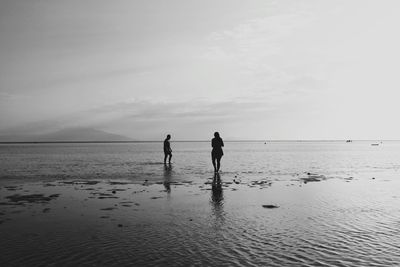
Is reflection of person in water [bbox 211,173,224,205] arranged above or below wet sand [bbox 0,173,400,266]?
below

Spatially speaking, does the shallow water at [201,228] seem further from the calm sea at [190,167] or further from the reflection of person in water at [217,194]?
the calm sea at [190,167]

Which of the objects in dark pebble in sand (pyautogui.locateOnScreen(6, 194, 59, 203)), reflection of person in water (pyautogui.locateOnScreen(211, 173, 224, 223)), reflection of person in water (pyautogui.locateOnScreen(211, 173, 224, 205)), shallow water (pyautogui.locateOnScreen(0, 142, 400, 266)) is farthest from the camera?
dark pebble in sand (pyautogui.locateOnScreen(6, 194, 59, 203))

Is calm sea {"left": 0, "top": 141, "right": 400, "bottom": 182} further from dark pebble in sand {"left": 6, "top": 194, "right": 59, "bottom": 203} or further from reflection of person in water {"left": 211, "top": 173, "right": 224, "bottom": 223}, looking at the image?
dark pebble in sand {"left": 6, "top": 194, "right": 59, "bottom": 203}

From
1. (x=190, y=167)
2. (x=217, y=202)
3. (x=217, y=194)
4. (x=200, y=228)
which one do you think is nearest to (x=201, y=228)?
(x=200, y=228)

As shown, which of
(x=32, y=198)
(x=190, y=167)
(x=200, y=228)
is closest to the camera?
(x=200, y=228)

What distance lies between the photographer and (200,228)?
10.5m

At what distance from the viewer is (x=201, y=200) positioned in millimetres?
15969

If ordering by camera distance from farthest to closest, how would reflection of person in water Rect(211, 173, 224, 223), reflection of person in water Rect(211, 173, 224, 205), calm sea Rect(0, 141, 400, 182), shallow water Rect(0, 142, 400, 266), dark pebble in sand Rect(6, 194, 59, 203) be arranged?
calm sea Rect(0, 141, 400, 182), dark pebble in sand Rect(6, 194, 59, 203), reflection of person in water Rect(211, 173, 224, 205), reflection of person in water Rect(211, 173, 224, 223), shallow water Rect(0, 142, 400, 266)

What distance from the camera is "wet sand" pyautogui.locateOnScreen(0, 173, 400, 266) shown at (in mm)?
7793

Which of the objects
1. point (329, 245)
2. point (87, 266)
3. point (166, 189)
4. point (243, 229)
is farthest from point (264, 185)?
point (87, 266)

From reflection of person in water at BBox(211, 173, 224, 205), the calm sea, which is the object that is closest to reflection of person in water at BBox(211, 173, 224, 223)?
reflection of person in water at BBox(211, 173, 224, 205)

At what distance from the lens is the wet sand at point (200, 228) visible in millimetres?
7793

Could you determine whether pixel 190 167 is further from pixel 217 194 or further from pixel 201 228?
pixel 201 228

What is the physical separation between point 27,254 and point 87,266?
74.4 inches
